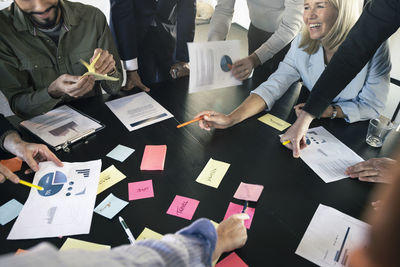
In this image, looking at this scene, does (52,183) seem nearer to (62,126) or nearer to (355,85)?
(62,126)

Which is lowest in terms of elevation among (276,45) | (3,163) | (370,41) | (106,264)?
(3,163)

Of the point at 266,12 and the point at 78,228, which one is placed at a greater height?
the point at 266,12

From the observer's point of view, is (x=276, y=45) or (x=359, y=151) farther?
(x=276, y=45)

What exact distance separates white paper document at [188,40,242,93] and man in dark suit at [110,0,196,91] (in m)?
0.23

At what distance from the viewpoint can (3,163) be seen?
0.97 m

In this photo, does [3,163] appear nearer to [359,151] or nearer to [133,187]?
[133,187]

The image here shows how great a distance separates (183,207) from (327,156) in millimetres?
654

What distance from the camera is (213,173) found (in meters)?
0.97

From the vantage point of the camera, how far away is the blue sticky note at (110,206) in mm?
812

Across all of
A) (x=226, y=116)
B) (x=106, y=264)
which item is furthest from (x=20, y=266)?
(x=226, y=116)

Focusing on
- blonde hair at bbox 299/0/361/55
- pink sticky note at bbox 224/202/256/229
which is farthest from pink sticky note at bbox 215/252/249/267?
blonde hair at bbox 299/0/361/55

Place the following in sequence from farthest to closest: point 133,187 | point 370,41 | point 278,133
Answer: point 278,133
point 370,41
point 133,187

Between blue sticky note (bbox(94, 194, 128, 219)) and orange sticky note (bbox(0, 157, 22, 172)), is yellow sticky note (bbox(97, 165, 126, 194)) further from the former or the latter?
orange sticky note (bbox(0, 157, 22, 172))

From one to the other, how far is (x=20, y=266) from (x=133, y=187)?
59cm
